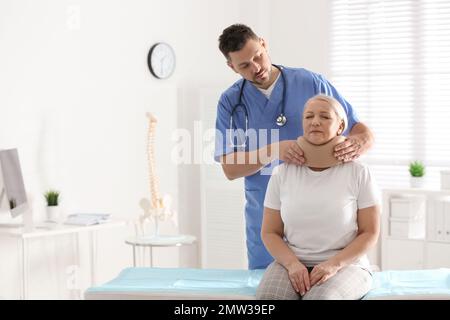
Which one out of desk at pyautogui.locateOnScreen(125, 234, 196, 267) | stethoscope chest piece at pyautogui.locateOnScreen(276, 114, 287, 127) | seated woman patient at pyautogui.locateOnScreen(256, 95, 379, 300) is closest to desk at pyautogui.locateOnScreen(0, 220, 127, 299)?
desk at pyautogui.locateOnScreen(125, 234, 196, 267)

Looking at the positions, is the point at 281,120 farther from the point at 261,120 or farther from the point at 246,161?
the point at 246,161

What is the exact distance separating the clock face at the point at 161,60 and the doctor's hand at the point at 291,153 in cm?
219

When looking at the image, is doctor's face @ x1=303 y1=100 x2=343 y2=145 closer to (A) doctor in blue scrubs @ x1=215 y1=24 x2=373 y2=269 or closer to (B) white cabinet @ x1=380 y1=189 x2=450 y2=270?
(A) doctor in blue scrubs @ x1=215 y1=24 x2=373 y2=269

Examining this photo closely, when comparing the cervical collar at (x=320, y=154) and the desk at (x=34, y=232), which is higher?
the cervical collar at (x=320, y=154)

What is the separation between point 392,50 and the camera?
4.65 m

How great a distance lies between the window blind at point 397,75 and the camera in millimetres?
4547

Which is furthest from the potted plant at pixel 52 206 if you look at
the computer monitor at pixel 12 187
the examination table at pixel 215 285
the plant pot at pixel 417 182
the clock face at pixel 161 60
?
the plant pot at pixel 417 182

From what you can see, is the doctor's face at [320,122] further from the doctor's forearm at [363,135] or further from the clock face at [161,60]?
the clock face at [161,60]

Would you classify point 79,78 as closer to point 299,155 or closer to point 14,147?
point 14,147

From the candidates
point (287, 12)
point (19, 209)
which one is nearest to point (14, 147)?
point (19, 209)

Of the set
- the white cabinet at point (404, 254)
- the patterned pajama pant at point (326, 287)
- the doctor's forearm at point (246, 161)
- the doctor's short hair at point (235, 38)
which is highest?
the doctor's short hair at point (235, 38)

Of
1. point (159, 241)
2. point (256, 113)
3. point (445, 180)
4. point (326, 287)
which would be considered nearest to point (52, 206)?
point (159, 241)

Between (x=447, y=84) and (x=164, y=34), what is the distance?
5.90 feet

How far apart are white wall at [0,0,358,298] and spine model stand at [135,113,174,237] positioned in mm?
187
